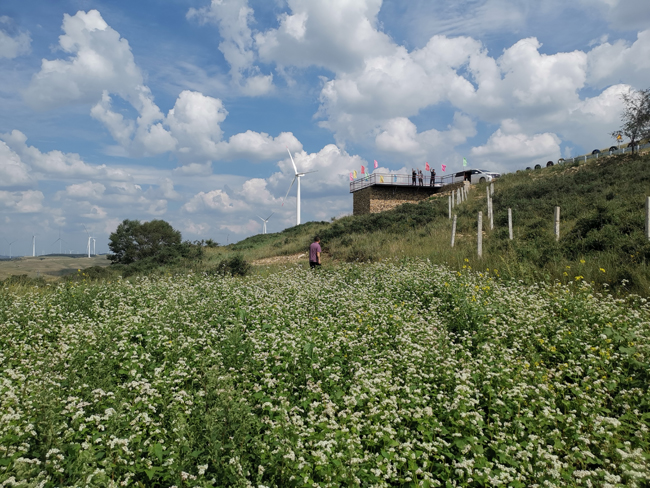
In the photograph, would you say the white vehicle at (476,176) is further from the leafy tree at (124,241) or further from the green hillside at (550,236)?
the leafy tree at (124,241)

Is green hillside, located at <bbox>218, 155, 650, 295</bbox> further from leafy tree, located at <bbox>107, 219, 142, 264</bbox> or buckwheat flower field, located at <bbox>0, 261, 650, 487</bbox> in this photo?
leafy tree, located at <bbox>107, 219, 142, 264</bbox>

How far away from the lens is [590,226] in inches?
590

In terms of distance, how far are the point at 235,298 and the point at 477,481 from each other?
7.11 m

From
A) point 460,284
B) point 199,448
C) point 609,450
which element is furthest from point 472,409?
point 460,284

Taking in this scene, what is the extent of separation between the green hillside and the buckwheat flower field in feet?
10.6

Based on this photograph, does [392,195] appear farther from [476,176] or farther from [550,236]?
[550,236]

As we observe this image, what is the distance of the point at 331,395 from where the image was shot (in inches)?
199

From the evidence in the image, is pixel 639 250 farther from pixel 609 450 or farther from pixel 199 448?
pixel 199 448

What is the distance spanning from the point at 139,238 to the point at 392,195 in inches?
1370

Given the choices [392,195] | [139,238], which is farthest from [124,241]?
[392,195]

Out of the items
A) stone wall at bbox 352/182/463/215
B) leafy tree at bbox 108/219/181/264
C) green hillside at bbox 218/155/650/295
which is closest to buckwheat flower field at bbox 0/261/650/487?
green hillside at bbox 218/155/650/295

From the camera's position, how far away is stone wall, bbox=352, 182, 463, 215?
1966 inches

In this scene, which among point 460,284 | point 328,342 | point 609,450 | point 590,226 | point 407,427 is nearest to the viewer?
point 609,450

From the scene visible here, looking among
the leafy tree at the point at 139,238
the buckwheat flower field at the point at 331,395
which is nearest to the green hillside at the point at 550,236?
the buckwheat flower field at the point at 331,395
